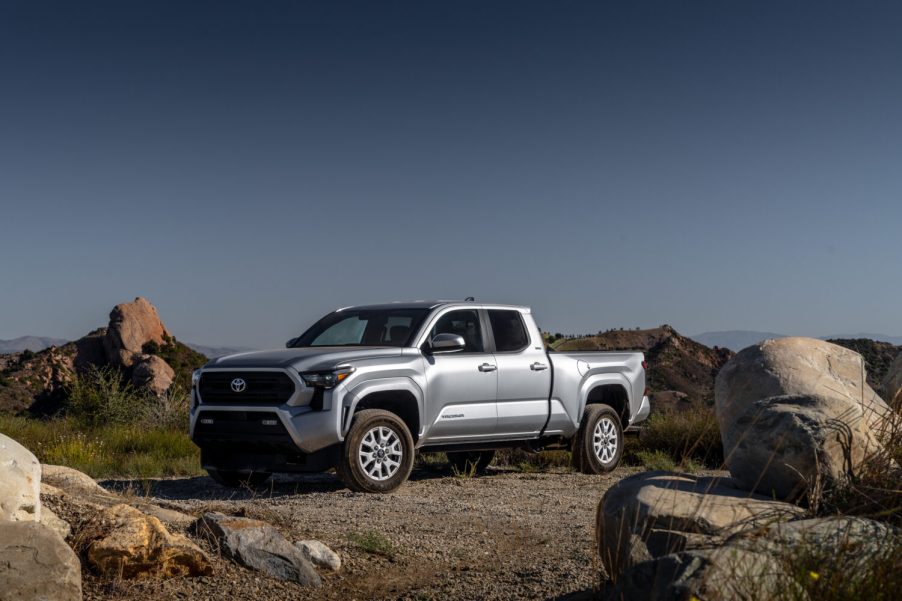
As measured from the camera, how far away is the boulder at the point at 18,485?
20.4 ft

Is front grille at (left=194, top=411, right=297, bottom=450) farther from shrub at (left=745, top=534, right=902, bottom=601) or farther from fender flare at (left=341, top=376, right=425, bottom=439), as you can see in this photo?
shrub at (left=745, top=534, right=902, bottom=601)

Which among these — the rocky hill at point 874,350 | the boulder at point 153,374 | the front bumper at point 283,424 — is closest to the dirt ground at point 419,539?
the front bumper at point 283,424

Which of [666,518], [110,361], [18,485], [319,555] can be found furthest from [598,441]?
[110,361]

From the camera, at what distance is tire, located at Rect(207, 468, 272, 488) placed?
36.5ft

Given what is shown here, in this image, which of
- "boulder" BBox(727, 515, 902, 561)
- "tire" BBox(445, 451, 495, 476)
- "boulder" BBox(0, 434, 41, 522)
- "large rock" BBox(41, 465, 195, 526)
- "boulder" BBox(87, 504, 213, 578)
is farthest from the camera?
"tire" BBox(445, 451, 495, 476)

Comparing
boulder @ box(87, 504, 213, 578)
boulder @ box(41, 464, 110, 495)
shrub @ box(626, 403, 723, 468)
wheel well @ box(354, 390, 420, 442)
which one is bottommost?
shrub @ box(626, 403, 723, 468)

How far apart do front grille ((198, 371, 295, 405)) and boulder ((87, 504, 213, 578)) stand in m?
3.55

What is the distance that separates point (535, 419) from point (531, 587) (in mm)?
5567

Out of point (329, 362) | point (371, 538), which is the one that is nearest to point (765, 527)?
point (371, 538)

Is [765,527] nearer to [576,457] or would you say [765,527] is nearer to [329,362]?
[329,362]

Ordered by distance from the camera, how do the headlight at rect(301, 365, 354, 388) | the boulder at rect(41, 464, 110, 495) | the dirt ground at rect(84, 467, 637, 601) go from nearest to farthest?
the dirt ground at rect(84, 467, 637, 601)
the boulder at rect(41, 464, 110, 495)
the headlight at rect(301, 365, 354, 388)

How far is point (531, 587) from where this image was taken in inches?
260

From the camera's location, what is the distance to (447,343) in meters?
10.9

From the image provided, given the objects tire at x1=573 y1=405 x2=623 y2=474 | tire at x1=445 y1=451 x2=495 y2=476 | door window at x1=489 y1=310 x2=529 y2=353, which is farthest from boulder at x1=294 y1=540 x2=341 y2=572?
tire at x1=445 y1=451 x2=495 y2=476
